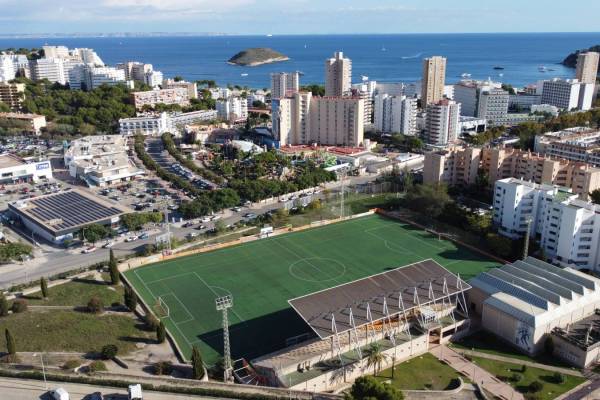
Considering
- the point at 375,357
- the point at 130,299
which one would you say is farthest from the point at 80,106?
the point at 375,357

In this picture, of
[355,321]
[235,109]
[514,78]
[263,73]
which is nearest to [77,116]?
[235,109]

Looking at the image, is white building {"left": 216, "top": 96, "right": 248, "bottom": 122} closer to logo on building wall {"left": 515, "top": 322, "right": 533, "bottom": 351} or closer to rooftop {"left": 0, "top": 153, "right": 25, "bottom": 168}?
rooftop {"left": 0, "top": 153, "right": 25, "bottom": 168}

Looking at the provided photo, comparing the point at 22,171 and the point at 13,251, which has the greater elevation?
the point at 22,171

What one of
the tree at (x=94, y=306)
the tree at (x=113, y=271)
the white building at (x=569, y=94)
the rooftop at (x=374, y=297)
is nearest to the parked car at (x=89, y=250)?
the tree at (x=113, y=271)

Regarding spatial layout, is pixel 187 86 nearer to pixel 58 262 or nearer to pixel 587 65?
pixel 58 262

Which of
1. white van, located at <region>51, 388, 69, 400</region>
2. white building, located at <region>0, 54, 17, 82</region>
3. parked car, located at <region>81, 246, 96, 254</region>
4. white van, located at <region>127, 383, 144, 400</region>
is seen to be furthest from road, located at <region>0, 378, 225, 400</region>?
white building, located at <region>0, 54, 17, 82</region>

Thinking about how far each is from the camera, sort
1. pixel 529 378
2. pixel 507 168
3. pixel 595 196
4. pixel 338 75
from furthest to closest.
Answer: pixel 338 75
pixel 507 168
pixel 595 196
pixel 529 378
